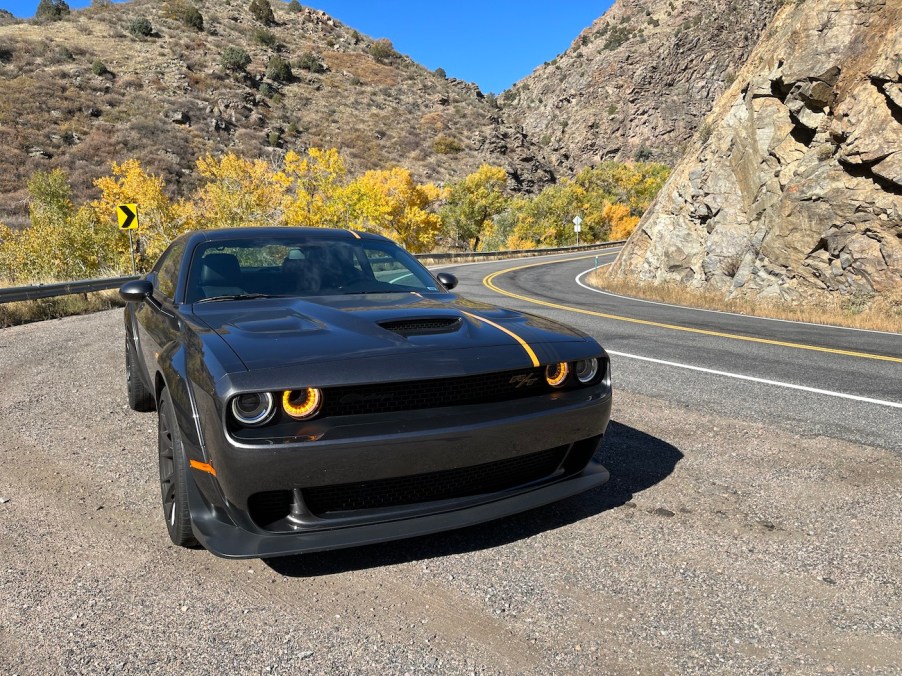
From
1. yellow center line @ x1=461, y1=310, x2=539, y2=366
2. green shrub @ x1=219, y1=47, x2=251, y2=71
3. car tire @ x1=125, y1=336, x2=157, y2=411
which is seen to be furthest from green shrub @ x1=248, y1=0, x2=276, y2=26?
yellow center line @ x1=461, y1=310, x2=539, y2=366

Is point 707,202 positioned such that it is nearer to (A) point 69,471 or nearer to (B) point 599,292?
(B) point 599,292

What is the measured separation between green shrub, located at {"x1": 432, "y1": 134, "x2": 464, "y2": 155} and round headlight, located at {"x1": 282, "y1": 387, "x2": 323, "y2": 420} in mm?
68963

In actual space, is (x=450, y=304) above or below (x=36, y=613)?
above

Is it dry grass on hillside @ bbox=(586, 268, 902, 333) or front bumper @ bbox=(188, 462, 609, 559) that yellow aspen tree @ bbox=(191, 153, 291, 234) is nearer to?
dry grass on hillside @ bbox=(586, 268, 902, 333)

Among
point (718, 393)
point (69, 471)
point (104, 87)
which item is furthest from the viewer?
point (104, 87)

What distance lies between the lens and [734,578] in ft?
8.77

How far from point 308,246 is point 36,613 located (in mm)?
2538

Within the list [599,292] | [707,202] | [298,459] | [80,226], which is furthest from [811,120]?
[80,226]

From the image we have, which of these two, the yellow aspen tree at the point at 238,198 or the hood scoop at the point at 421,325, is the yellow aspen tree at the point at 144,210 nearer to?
the yellow aspen tree at the point at 238,198

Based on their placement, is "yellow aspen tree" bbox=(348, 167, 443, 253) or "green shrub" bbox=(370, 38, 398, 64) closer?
"yellow aspen tree" bbox=(348, 167, 443, 253)

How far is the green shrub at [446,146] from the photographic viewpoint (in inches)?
2704

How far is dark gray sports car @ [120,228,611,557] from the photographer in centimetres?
242

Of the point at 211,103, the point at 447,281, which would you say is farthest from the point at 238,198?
the point at 447,281

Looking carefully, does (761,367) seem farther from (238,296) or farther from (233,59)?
(233,59)
